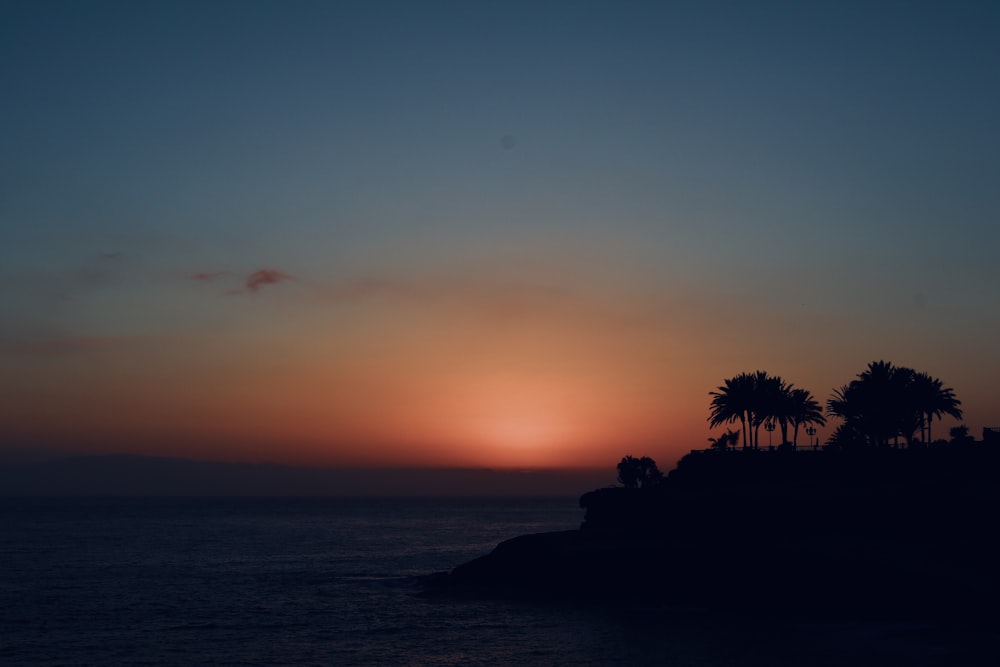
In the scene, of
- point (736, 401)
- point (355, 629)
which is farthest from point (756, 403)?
point (355, 629)

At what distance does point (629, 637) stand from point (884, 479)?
3749cm

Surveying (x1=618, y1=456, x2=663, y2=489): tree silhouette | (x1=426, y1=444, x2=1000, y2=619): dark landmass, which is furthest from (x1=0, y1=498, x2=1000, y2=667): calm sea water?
(x1=618, y1=456, x2=663, y2=489): tree silhouette

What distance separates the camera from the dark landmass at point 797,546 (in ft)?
207

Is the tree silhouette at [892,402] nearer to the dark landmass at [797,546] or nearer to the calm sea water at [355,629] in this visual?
the dark landmass at [797,546]

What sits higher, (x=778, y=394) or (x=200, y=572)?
(x=778, y=394)

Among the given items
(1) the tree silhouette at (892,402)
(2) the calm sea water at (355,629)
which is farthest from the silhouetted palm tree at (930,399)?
(2) the calm sea water at (355,629)

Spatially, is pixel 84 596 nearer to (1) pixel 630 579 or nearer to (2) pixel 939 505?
(1) pixel 630 579

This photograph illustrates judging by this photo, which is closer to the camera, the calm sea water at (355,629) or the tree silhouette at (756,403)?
the calm sea water at (355,629)

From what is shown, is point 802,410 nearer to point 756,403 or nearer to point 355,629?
point 756,403

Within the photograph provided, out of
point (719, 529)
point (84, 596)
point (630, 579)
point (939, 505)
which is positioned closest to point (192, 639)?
point (84, 596)

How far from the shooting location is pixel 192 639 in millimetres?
60969

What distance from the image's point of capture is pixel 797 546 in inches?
2712

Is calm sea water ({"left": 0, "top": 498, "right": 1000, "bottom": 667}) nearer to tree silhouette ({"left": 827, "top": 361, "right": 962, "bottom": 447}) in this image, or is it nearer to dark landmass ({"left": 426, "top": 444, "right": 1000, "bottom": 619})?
dark landmass ({"left": 426, "top": 444, "right": 1000, "bottom": 619})

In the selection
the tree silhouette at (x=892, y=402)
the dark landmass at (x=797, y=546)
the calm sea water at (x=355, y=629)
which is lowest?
the calm sea water at (x=355, y=629)
